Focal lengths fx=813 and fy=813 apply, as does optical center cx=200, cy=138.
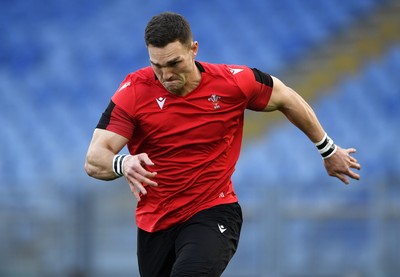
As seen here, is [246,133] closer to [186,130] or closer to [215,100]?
[215,100]

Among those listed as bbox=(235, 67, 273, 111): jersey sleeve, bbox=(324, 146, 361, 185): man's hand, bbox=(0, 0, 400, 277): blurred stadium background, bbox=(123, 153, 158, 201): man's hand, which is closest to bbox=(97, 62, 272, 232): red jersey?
bbox=(235, 67, 273, 111): jersey sleeve

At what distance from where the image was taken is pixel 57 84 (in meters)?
14.4

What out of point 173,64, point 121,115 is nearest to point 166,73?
point 173,64

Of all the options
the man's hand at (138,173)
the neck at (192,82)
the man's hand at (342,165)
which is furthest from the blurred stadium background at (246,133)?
the man's hand at (138,173)

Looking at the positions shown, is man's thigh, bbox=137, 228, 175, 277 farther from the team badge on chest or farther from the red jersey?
the team badge on chest

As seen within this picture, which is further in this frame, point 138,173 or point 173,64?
point 173,64

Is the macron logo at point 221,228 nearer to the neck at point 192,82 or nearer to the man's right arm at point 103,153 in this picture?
the man's right arm at point 103,153

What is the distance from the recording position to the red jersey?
4.79 meters

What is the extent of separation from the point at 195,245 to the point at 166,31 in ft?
4.04

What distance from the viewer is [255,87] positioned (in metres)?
5.00

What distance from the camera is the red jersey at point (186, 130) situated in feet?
15.7

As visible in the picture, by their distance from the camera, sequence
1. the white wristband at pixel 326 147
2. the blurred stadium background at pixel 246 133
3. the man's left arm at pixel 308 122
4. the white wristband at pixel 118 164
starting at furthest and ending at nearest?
the blurred stadium background at pixel 246 133
the white wristband at pixel 326 147
the man's left arm at pixel 308 122
the white wristband at pixel 118 164

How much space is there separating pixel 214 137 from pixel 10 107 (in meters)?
10.1

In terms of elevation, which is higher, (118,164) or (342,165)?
(342,165)
